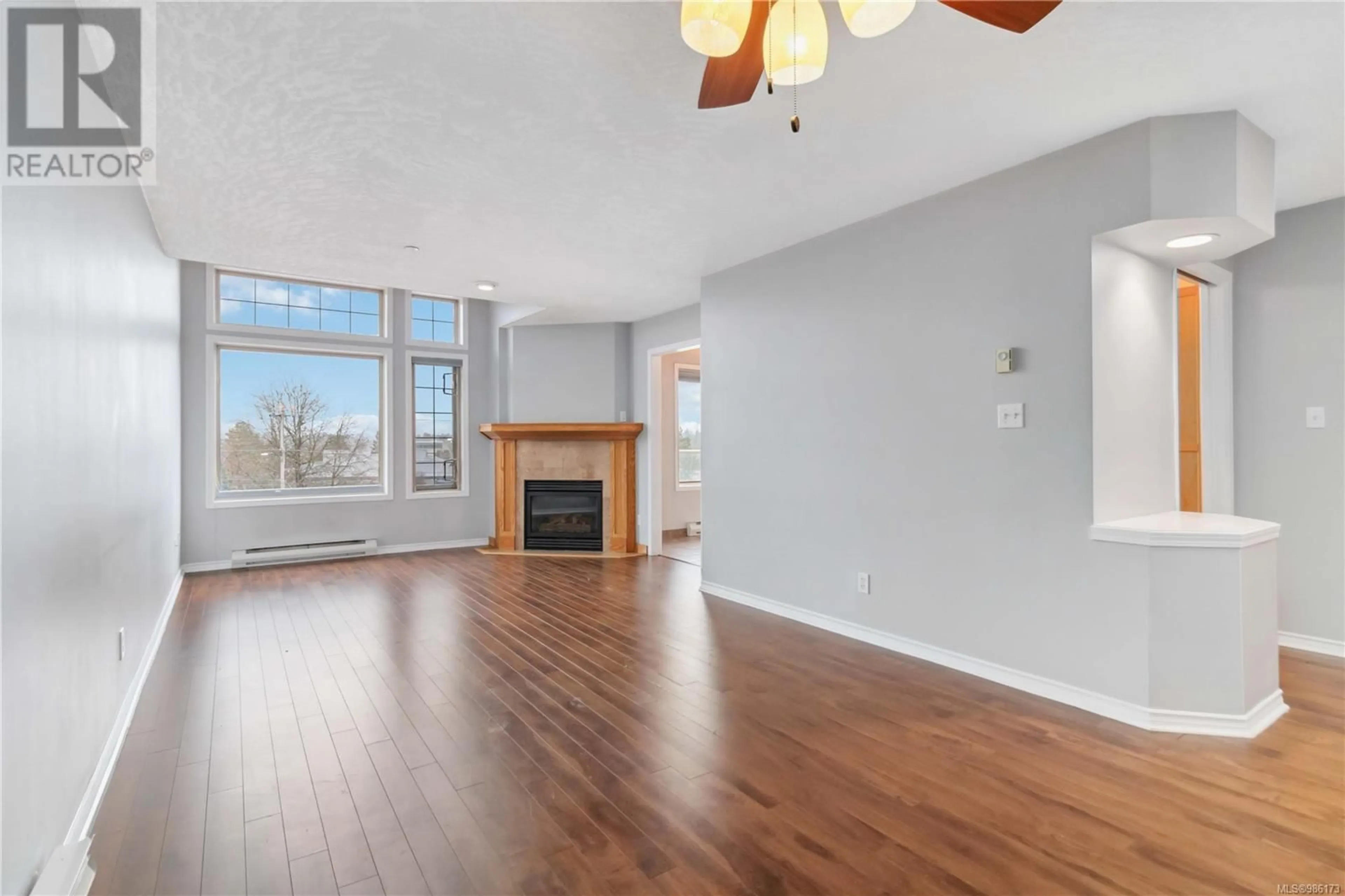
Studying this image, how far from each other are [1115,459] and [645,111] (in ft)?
8.61

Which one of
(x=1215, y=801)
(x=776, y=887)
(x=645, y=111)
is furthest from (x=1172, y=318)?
Answer: (x=776, y=887)

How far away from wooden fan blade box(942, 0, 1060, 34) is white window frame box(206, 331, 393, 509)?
21.0 ft

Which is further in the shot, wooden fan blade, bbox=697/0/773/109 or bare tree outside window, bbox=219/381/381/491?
bare tree outside window, bbox=219/381/381/491

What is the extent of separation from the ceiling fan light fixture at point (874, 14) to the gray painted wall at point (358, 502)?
623cm

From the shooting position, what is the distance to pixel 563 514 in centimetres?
711

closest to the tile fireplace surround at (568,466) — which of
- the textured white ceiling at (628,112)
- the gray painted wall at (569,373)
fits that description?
the gray painted wall at (569,373)

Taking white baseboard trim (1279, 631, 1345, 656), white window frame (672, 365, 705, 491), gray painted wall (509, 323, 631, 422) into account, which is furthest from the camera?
white window frame (672, 365, 705, 491)

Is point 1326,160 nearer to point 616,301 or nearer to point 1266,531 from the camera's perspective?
point 1266,531

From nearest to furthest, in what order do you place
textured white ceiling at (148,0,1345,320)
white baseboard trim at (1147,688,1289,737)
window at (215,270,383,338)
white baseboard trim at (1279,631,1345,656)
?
1. textured white ceiling at (148,0,1345,320)
2. white baseboard trim at (1147,688,1289,737)
3. white baseboard trim at (1279,631,1345,656)
4. window at (215,270,383,338)

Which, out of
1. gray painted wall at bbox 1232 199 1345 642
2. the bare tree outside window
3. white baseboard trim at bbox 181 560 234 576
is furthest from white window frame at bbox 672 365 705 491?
gray painted wall at bbox 1232 199 1345 642

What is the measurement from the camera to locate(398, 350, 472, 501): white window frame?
6.81m

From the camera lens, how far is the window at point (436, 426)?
6.95m

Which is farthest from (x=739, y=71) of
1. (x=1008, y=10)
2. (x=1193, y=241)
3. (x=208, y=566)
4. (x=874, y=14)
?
(x=208, y=566)

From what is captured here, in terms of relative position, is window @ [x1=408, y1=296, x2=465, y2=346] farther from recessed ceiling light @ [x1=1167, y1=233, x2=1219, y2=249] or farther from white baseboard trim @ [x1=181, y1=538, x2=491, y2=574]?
recessed ceiling light @ [x1=1167, y1=233, x2=1219, y2=249]
